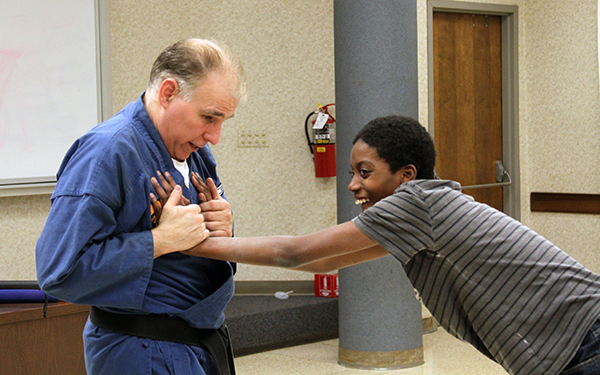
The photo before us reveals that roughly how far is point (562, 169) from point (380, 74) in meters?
2.27

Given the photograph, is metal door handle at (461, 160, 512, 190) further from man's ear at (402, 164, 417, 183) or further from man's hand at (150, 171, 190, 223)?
man's hand at (150, 171, 190, 223)

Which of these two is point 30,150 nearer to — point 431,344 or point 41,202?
point 41,202

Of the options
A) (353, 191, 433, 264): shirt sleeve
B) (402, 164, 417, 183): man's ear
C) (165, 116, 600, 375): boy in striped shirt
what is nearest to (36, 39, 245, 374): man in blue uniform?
(165, 116, 600, 375): boy in striped shirt

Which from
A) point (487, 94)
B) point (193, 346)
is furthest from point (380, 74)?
point (193, 346)

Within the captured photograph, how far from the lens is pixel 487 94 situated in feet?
17.3

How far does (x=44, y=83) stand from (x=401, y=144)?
2.99m

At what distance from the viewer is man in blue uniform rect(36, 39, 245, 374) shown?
124 centimetres

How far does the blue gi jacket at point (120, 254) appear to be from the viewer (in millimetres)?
1229

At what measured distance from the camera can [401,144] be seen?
5.56 feet

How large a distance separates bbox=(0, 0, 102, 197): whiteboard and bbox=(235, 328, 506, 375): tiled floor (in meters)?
1.77

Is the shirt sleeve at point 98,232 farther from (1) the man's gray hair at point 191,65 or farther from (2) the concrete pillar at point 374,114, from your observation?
(2) the concrete pillar at point 374,114

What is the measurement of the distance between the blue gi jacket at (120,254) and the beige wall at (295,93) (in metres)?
3.32

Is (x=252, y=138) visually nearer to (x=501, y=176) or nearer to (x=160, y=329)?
(x=501, y=176)

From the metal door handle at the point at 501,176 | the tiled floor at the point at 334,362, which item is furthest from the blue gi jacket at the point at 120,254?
the metal door handle at the point at 501,176
